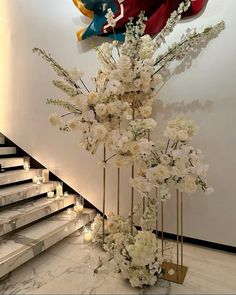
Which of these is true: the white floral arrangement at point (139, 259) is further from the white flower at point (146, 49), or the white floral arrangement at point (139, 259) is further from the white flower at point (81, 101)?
the white flower at point (146, 49)

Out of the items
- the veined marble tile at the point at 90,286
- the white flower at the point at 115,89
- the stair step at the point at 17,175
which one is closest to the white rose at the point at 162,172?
the white flower at the point at 115,89

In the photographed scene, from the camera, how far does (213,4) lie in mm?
2061

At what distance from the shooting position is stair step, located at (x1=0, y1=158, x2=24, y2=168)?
8.89 feet

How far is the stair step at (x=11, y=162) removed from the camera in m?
2.71

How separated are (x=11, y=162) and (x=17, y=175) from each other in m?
0.26

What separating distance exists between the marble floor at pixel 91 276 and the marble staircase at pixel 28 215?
0.10 m

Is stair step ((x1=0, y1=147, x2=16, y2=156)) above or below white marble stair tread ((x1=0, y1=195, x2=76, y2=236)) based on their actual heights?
above

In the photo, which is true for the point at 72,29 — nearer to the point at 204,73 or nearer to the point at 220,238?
the point at 204,73

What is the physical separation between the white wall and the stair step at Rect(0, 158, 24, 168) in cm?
22

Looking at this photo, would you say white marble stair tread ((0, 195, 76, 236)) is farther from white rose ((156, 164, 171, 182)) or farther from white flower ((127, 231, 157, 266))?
white rose ((156, 164, 171, 182))

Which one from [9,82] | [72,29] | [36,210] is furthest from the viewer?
[9,82]

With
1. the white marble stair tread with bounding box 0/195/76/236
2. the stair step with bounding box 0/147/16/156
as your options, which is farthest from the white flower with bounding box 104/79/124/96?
the stair step with bounding box 0/147/16/156

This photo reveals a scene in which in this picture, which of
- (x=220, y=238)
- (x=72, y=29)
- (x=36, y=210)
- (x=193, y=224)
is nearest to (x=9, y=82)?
(x=72, y=29)

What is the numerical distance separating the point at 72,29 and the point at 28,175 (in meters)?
1.71
